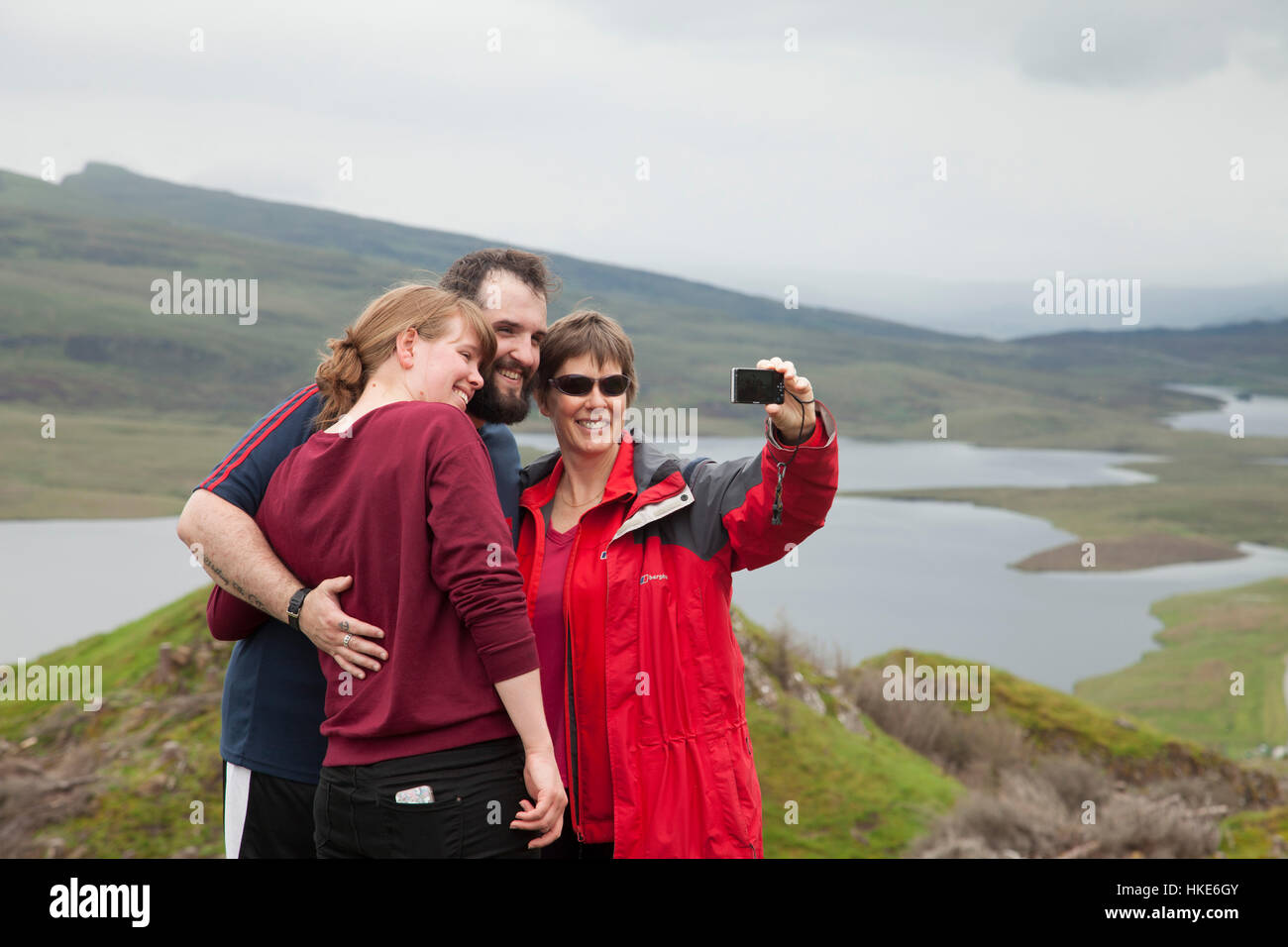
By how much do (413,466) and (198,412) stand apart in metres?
112

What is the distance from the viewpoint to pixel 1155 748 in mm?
14273

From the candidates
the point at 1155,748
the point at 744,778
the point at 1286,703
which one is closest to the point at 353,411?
the point at 744,778

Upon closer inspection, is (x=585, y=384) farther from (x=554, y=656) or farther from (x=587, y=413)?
(x=554, y=656)

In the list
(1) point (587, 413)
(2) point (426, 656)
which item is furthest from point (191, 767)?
(2) point (426, 656)

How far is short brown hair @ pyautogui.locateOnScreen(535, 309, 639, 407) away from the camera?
151 inches

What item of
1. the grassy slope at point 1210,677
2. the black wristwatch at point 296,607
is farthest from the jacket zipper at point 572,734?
the grassy slope at point 1210,677

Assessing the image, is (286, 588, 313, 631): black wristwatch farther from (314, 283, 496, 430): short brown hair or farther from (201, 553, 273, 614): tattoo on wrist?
(314, 283, 496, 430): short brown hair

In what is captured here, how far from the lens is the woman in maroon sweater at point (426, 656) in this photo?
8.80 feet

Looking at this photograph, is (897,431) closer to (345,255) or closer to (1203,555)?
(1203,555)

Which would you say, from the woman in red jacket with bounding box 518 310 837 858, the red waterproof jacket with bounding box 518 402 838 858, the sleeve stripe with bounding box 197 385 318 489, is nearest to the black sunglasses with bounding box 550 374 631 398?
the woman in red jacket with bounding box 518 310 837 858

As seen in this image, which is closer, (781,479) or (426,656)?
(426,656)

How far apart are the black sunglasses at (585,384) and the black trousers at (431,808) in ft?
Result: 4.99

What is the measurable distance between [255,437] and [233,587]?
513 millimetres

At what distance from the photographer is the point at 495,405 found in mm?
3953
